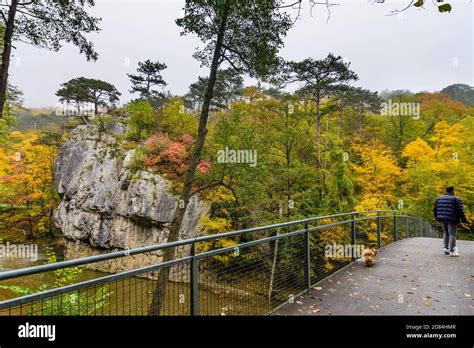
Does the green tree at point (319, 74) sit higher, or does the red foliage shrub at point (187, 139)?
the green tree at point (319, 74)

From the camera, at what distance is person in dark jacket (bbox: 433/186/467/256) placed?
7332mm

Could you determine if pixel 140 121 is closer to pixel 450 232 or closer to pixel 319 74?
pixel 319 74

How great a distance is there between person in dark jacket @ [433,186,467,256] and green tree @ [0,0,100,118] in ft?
33.5

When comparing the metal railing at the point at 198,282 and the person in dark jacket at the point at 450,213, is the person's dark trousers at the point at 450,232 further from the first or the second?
the metal railing at the point at 198,282

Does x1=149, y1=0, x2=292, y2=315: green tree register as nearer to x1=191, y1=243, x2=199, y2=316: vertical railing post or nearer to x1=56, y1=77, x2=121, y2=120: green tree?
x1=191, y1=243, x2=199, y2=316: vertical railing post

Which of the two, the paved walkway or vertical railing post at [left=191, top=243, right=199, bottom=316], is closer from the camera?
vertical railing post at [left=191, top=243, right=199, bottom=316]

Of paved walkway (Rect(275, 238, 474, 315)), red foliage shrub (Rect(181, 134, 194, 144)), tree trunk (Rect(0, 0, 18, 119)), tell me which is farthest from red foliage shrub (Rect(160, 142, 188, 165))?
paved walkway (Rect(275, 238, 474, 315))

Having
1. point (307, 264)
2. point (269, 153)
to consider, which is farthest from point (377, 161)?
point (307, 264)

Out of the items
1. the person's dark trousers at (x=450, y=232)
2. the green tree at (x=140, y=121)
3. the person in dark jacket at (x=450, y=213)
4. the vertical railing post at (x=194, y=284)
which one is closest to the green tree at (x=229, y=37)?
the vertical railing post at (x=194, y=284)

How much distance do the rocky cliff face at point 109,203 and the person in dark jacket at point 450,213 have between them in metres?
12.1

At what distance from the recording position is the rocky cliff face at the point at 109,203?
17.8 m

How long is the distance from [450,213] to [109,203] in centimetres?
1882
